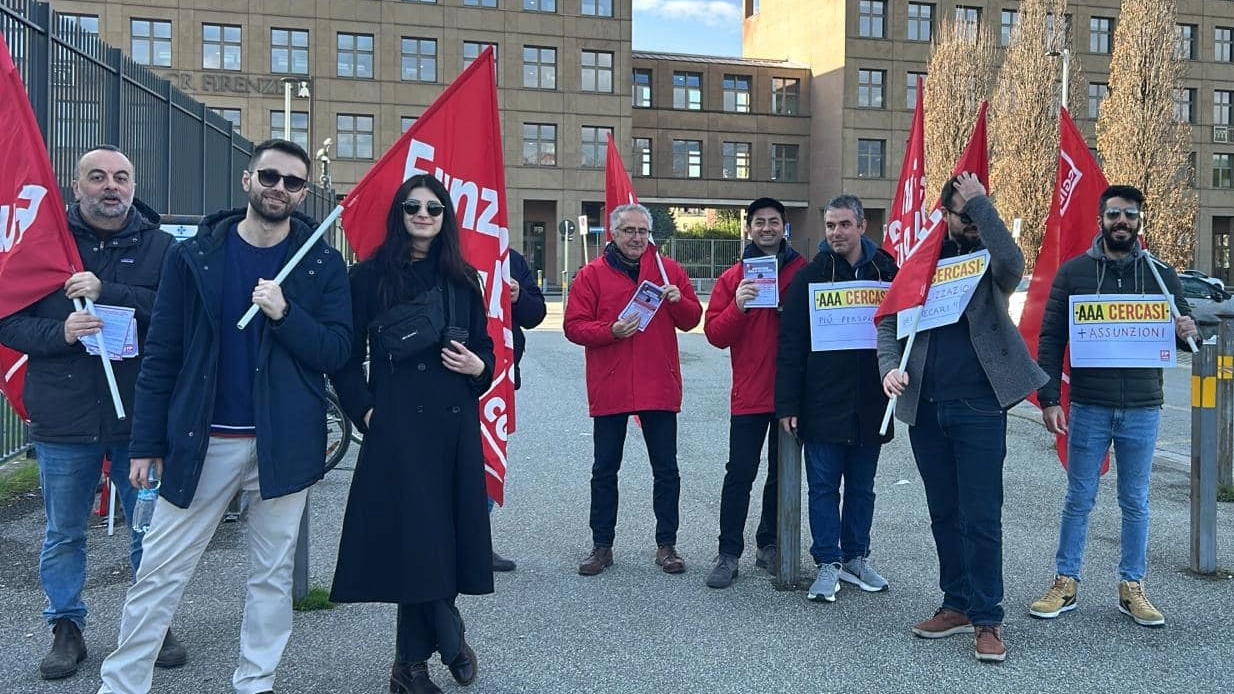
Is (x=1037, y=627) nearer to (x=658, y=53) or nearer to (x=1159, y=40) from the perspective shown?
(x=1159, y=40)

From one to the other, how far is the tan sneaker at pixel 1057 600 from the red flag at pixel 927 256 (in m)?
1.62

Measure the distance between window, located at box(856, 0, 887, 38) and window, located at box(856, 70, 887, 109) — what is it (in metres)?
1.90

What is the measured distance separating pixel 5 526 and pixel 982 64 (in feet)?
126

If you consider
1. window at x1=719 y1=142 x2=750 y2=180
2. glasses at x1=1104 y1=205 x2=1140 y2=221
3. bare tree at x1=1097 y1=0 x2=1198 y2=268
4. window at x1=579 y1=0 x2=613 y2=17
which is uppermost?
window at x1=579 y1=0 x2=613 y2=17

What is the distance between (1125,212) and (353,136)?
44.8 meters

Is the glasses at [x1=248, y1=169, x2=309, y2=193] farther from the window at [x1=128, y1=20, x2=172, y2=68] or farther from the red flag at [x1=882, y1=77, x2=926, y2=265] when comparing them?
the window at [x1=128, y1=20, x2=172, y2=68]

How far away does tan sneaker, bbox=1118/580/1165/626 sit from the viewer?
4.97 m

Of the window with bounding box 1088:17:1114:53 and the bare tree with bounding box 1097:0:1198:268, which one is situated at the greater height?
the window with bounding box 1088:17:1114:53

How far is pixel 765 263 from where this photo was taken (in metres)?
5.68

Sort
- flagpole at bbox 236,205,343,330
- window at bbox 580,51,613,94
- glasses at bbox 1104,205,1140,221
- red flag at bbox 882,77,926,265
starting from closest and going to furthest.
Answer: flagpole at bbox 236,205,343,330 < glasses at bbox 1104,205,1140,221 < red flag at bbox 882,77,926,265 < window at bbox 580,51,613,94

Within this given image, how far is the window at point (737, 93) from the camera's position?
2162 inches

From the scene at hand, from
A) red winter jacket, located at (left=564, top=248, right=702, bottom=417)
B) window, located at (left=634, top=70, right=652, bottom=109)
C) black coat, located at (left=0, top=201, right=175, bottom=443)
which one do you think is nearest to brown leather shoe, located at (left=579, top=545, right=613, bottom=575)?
red winter jacket, located at (left=564, top=248, right=702, bottom=417)

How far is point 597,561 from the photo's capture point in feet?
19.3

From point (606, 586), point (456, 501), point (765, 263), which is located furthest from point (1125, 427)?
point (456, 501)
